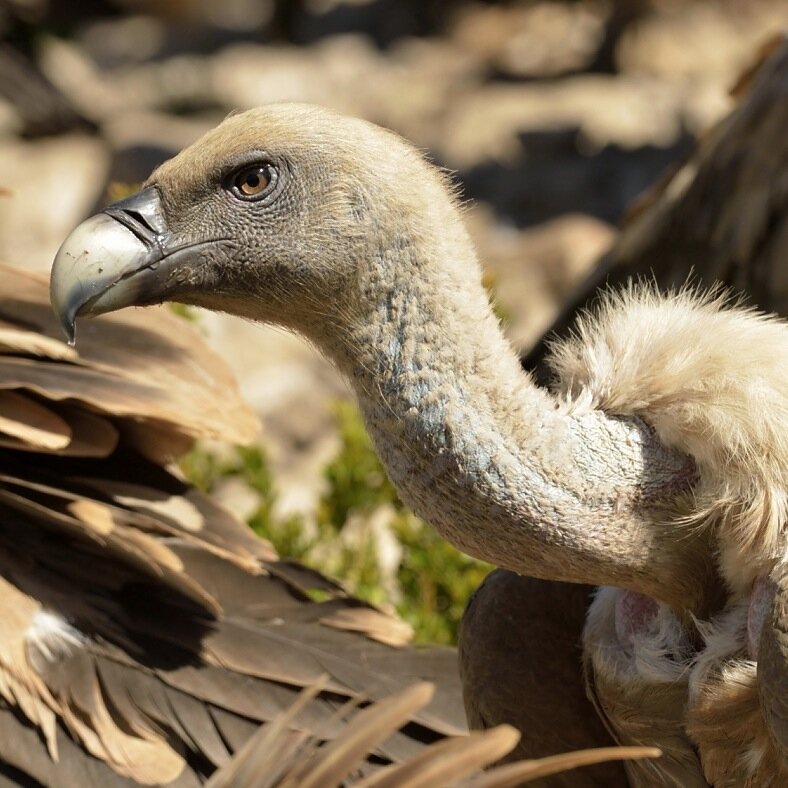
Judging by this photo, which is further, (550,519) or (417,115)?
(417,115)

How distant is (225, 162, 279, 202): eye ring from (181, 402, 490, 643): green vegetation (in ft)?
5.31

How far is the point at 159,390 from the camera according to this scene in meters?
2.80

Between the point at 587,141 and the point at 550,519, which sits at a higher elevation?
the point at 587,141

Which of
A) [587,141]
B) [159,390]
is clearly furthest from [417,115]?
[159,390]

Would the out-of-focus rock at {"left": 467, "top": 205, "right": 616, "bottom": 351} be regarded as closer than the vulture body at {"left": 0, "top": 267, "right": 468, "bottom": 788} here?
No

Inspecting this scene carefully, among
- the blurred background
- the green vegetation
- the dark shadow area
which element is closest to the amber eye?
the blurred background

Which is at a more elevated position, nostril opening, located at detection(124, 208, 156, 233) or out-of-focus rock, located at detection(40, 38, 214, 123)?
out-of-focus rock, located at detection(40, 38, 214, 123)

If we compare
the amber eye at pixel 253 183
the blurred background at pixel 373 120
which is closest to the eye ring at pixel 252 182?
the amber eye at pixel 253 183

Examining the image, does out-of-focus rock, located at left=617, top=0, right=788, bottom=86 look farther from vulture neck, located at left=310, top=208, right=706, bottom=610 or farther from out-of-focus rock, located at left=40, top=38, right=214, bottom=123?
vulture neck, located at left=310, top=208, right=706, bottom=610

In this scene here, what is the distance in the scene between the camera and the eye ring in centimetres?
216

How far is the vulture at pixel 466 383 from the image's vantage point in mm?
2115

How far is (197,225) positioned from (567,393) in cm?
64

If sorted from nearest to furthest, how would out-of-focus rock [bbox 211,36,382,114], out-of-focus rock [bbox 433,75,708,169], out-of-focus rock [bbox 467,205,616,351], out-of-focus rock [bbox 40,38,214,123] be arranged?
out-of-focus rock [bbox 467,205,616,351] → out-of-focus rock [bbox 433,75,708,169] → out-of-focus rock [bbox 40,38,214,123] → out-of-focus rock [bbox 211,36,382,114]

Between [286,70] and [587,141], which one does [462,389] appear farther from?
[286,70]
